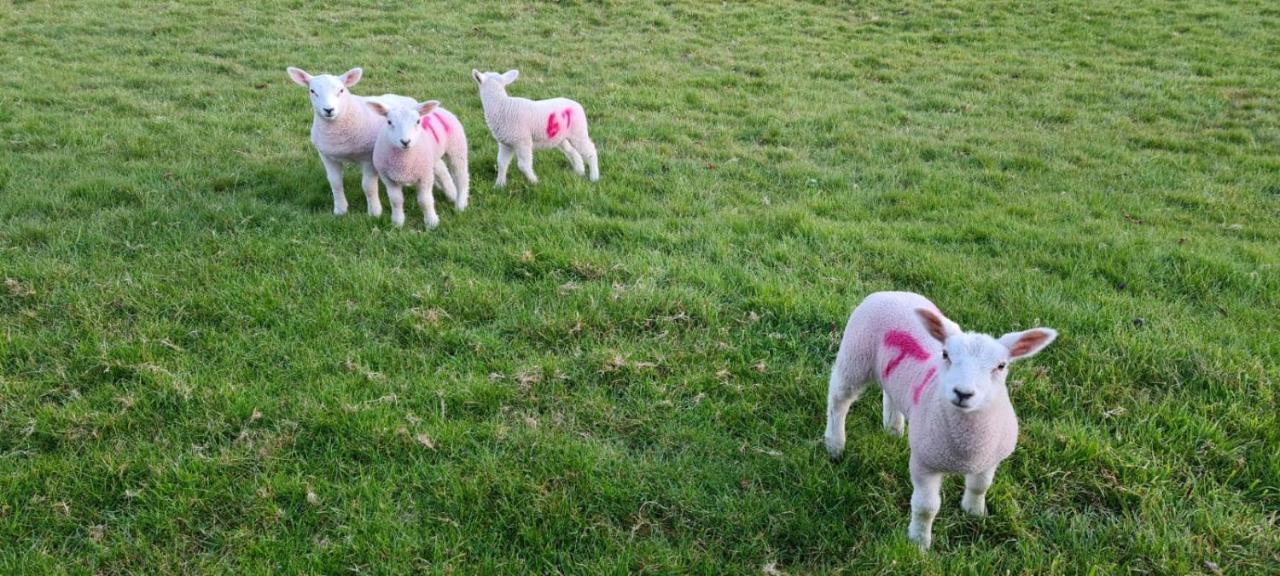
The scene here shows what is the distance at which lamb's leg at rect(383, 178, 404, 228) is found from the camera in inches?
243

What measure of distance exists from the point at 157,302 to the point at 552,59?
8.50m

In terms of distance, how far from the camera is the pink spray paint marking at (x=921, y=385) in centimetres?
316

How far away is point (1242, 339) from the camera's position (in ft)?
15.3

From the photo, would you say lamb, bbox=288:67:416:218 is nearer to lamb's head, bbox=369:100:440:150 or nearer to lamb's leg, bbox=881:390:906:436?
lamb's head, bbox=369:100:440:150

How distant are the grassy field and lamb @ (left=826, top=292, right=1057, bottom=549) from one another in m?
0.23

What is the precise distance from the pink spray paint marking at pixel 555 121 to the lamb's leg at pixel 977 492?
15.8ft

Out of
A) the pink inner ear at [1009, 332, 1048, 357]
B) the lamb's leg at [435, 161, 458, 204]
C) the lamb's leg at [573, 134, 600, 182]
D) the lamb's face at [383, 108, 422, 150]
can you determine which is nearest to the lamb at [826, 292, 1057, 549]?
the pink inner ear at [1009, 332, 1048, 357]

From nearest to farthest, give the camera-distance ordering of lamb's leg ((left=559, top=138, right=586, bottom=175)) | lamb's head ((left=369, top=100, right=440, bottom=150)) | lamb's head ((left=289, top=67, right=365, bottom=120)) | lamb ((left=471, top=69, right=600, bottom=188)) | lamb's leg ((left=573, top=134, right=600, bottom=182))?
lamb's head ((left=369, top=100, right=440, bottom=150)) → lamb's head ((left=289, top=67, right=365, bottom=120)) → lamb ((left=471, top=69, right=600, bottom=188)) → lamb's leg ((left=573, top=134, right=600, bottom=182)) → lamb's leg ((left=559, top=138, right=586, bottom=175))

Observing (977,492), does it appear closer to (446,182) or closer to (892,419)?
(892,419)

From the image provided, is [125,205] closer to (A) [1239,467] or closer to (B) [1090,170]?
(A) [1239,467]

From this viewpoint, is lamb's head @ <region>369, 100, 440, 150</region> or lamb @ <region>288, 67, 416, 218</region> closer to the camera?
lamb's head @ <region>369, 100, 440, 150</region>

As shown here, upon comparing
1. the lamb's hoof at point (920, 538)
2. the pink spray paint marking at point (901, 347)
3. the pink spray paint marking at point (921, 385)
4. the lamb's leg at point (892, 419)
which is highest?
the pink spray paint marking at point (901, 347)

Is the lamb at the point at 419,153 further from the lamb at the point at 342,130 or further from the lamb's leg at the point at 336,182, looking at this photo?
the lamb's leg at the point at 336,182

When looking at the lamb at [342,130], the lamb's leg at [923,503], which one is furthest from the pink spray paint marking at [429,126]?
the lamb's leg at [923,503]
